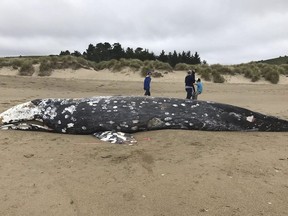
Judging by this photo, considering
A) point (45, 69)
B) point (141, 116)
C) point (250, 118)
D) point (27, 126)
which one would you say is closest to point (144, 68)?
point (45, 69)

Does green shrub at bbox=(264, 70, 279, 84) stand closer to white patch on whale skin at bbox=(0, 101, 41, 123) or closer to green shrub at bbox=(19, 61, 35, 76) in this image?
green shrub at bbox=(19, 61, 35, 76)

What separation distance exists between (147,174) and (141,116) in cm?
246

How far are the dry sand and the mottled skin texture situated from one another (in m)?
0.30

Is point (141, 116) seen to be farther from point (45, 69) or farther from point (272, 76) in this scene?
point (272, 76)

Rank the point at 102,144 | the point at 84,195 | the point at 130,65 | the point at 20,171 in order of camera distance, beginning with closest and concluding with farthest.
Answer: the point at 84,195 < the point at 20,171 < the point at 102,144 < the point at 130,65

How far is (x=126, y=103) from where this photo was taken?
7191 mm

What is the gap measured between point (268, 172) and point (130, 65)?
72.1ft

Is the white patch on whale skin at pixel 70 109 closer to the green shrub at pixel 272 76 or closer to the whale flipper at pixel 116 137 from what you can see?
the whale flipper at pixel 116 137

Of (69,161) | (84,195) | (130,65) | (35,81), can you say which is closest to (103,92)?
(35,81)

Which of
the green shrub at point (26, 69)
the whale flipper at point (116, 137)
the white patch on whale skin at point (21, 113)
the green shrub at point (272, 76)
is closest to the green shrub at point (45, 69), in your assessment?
the green shrub at point (26, 69)

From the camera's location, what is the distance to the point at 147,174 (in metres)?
4.60

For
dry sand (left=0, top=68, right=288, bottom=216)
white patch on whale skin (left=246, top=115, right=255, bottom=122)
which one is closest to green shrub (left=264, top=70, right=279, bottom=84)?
white patch on whale skin (left=246, top=115, right=255, bottom=122)

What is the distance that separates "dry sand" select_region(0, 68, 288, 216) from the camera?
3.75 m

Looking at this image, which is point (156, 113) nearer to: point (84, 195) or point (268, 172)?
point (268, 172)
